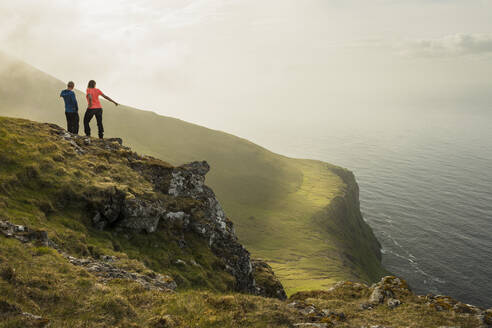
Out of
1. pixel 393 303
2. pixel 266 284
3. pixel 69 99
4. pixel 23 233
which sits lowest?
pixel 266 284

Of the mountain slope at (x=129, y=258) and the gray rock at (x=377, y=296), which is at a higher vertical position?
the mountain slope at (x=129, y=258)

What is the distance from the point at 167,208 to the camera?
1134 inches

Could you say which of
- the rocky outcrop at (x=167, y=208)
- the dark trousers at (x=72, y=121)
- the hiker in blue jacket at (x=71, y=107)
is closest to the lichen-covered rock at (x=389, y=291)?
the rocky outcrop at (x=167, y=208)

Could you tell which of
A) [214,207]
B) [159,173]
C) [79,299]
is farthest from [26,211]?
[214,207]

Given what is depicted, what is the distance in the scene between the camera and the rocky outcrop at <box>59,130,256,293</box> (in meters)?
24.5

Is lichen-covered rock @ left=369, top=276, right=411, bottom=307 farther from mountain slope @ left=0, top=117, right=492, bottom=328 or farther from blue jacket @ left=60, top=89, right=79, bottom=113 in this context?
blue jacket @ left=60, top=89, right=79, bottom=113

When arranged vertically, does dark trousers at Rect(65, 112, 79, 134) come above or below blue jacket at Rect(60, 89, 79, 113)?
below

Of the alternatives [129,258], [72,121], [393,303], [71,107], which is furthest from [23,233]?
[393,303]

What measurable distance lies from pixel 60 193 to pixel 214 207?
16061 millimetres

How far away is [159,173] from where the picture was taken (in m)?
31.8

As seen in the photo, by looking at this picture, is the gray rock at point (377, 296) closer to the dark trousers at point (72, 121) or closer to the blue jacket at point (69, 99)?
the blue jacket at point (69, 99)

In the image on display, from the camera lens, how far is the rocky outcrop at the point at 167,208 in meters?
24.5

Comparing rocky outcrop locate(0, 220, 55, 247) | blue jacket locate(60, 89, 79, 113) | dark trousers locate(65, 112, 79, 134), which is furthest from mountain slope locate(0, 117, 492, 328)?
blue jacket locate(60, 89, 79, 113)

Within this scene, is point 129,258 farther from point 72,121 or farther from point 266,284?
point 266,284
